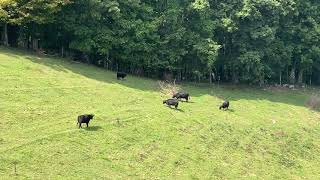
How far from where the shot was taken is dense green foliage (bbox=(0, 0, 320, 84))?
198 feet

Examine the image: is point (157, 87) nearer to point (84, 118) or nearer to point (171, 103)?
point (171, 103)

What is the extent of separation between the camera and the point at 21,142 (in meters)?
34.2

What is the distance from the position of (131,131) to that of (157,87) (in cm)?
1616

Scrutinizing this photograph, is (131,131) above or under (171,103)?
under

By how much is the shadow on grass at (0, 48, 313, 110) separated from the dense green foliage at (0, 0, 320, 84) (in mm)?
2268

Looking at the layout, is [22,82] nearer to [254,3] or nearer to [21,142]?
[21,142]

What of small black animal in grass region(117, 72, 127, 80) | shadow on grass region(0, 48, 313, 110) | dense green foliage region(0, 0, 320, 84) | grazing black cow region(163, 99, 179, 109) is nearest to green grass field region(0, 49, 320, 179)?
shadow on grass region(0, 48, 313, 110)

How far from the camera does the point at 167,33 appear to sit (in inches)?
2482

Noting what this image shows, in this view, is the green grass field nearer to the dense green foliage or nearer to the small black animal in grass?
the small black animal in grass

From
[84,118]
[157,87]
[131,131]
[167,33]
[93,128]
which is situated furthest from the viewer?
[167,33]

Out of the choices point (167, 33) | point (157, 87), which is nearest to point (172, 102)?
point (157, 87)

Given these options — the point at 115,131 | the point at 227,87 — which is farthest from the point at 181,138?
the point at 227,87

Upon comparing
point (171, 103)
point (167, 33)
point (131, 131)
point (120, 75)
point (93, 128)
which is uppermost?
point (167, 33)

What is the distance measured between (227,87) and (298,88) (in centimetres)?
1377
